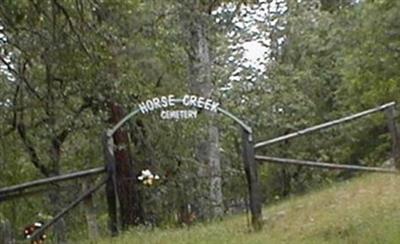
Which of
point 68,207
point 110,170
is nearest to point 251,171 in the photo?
point 110,170

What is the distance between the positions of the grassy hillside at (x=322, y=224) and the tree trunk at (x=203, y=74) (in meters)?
6.15

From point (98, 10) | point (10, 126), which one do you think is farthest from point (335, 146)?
point (98, 10)

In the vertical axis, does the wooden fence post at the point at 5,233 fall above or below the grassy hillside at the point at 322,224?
above

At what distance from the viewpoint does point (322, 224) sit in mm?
7273

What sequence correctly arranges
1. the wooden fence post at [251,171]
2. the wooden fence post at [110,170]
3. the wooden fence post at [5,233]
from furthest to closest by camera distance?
the wooden fence post at [110,170], the wooden fence post at [251,171], the wooden fence post at [5,233]

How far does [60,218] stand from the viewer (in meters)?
7.89

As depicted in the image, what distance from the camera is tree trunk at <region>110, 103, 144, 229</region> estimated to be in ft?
36.8

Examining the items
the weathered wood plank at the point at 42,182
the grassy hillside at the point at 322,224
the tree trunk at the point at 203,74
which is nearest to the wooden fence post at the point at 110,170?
the weathered wood plank at the point at 42,182

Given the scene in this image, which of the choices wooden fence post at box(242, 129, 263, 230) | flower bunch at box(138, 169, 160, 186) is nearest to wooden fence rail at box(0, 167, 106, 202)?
wooden fence post at box(242, 129, 263, 230)

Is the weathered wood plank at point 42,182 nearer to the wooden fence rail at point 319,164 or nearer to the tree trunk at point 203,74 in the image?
the wooden fence rail at point 319,164

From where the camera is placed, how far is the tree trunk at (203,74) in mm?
15380

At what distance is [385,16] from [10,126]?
752cm

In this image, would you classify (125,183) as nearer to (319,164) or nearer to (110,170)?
(110,170)

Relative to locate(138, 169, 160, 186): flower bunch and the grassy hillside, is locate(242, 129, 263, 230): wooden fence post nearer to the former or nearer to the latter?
the grassy hillside
